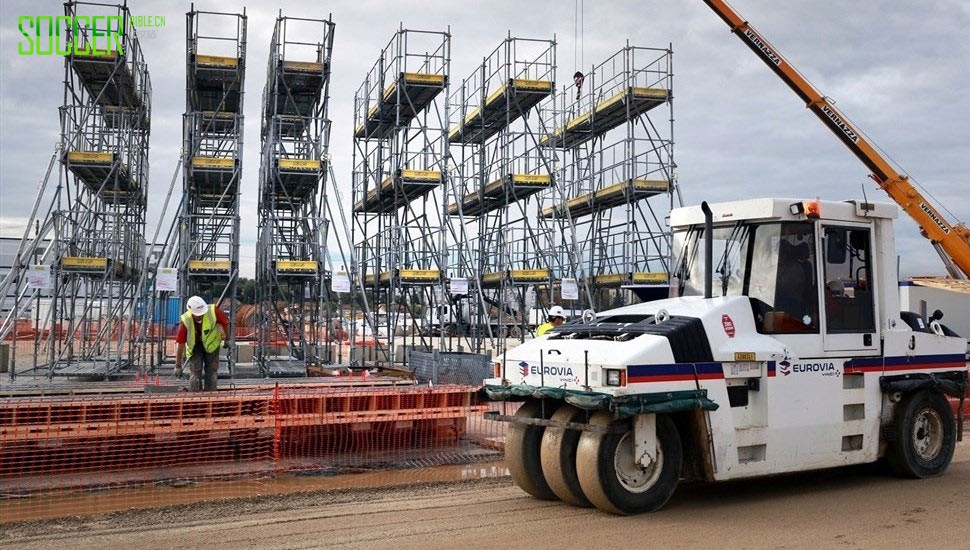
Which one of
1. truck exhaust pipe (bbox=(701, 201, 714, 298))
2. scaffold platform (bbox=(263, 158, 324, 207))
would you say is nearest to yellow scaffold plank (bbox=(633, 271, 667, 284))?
scaffold platform (bbox=(263, 158, 324, 207))

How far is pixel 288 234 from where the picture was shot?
29.0m

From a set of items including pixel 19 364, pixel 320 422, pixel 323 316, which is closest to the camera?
Answer: pixel 320 422

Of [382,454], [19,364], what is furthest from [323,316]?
[382,454]

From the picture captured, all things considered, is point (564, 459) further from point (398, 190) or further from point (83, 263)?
point (398, 190)

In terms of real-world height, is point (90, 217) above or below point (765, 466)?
above

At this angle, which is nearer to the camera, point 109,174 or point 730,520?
point 730,520

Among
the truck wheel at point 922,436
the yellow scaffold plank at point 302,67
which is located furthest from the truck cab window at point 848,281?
the yellow scaffold plank at point 302,67

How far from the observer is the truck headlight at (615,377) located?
7047 mm

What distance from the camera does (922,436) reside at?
9336mm

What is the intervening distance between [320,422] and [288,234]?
18.7 m

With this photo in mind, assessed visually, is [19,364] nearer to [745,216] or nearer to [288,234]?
[288,234]

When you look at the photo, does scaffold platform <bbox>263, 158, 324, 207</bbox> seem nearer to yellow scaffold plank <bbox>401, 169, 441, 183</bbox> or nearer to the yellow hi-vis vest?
yellow scaffold plank <bbox>401, 169, 441, 183</bbox>

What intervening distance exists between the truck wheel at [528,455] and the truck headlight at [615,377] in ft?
3.12

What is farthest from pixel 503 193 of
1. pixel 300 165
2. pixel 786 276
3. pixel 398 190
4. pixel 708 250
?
pixel 786 276
